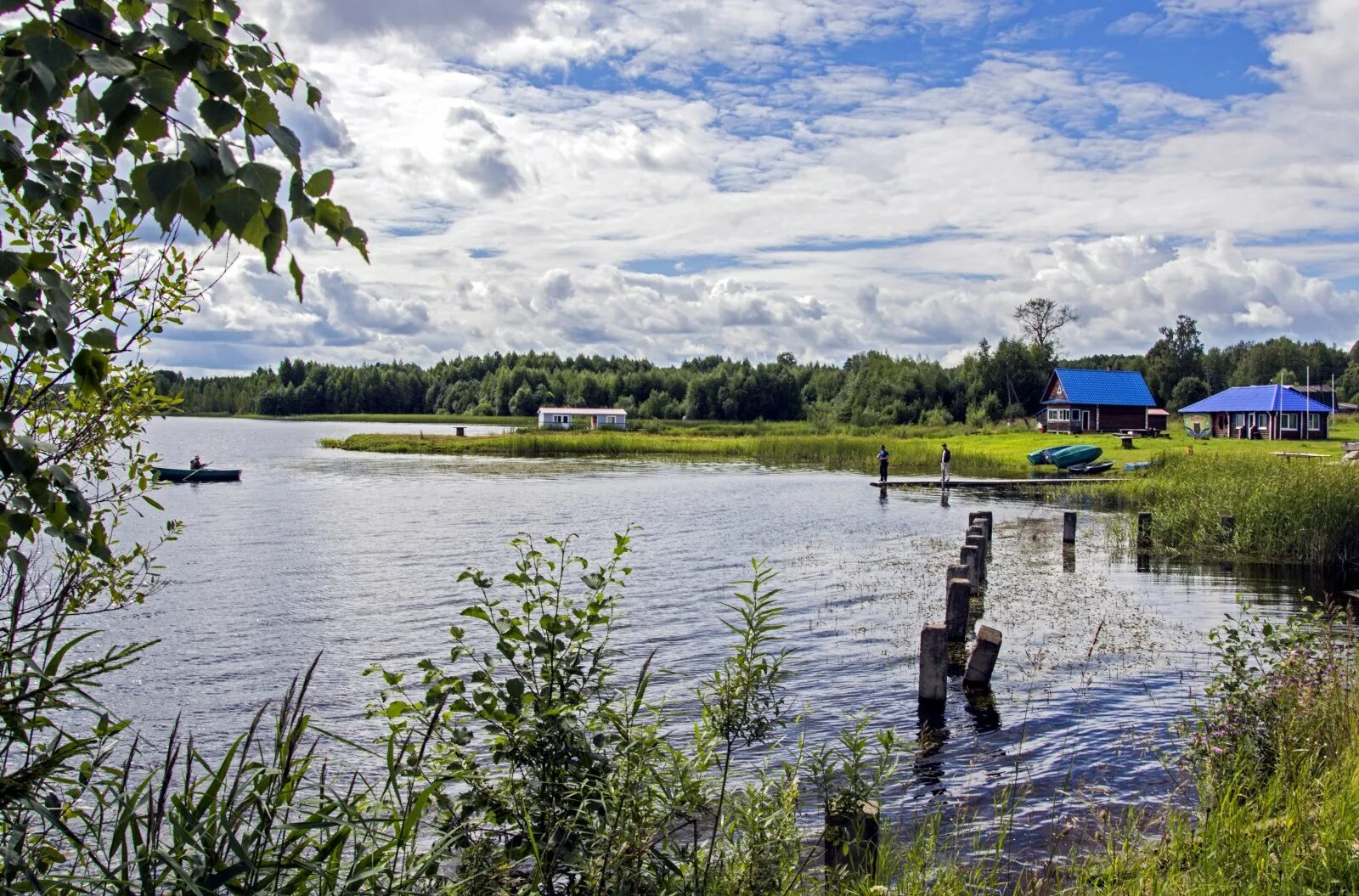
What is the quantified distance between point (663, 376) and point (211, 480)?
13574 centimetres

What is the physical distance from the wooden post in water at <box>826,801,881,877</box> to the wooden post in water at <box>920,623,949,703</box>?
247 inches

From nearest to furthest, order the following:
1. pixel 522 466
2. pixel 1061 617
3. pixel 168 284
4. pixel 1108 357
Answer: pixel 168 284 → pixel 1061 617 → pixel 522 466 → pixel 1108 357

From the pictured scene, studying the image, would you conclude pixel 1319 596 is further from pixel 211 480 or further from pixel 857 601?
pixel 211 480

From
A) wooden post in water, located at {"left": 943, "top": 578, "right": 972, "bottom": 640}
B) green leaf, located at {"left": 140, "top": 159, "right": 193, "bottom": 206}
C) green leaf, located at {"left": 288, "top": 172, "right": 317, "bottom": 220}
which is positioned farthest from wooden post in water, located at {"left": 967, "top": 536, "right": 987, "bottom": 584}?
green leaf, located at {"left": 140, "top": 159, "right": 193, "bottom": 206}

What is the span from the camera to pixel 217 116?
2.18 m

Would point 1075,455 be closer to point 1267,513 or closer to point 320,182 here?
point 1267,513

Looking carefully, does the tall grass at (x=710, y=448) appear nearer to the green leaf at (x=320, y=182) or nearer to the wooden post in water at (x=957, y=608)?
the wooden post in water at (x=957, y=608)

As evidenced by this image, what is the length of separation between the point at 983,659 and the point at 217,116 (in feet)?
42.3

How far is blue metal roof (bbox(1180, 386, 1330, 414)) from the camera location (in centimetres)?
6544

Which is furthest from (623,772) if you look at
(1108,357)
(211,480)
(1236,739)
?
(1108,357)

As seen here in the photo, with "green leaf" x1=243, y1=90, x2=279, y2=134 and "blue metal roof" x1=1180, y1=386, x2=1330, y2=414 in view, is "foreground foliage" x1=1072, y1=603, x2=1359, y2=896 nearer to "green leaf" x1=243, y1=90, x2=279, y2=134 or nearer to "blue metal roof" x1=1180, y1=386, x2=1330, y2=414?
"green leaf" x1=243, y1=90, x2=279, y2=134

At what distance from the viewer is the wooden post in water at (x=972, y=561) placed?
19.0 m

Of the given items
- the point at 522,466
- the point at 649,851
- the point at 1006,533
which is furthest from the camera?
the point at 522,466

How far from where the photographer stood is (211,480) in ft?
167
